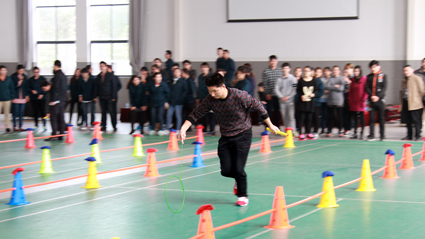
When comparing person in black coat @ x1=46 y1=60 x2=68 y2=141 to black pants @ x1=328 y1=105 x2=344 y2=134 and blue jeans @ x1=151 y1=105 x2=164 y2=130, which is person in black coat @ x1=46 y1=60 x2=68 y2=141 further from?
black pants @ x1=328 y1=105 x2=344 y2=134

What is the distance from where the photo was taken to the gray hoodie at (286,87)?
1363 centimetres

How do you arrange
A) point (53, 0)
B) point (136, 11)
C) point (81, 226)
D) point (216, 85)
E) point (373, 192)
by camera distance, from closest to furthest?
point (81, 226)
point (216, 85)
point (373, 192)
point (136, 11)
point (53, 0)

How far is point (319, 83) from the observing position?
13859 millimetres

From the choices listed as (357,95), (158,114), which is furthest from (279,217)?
(158,114)

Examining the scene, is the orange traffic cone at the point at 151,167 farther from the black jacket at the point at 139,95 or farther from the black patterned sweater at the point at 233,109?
the black jacket at the point at 139,95

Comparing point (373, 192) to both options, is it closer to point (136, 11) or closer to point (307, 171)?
point (307, 171)

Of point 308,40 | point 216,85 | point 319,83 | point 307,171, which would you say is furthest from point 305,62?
point 216,85

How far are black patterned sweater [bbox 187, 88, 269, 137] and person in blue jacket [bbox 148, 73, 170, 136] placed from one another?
337 inches

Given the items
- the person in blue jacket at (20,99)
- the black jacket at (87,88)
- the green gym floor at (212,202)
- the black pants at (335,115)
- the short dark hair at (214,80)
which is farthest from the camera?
the black jacket at (87,88)

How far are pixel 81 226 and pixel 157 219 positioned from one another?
2.89ft

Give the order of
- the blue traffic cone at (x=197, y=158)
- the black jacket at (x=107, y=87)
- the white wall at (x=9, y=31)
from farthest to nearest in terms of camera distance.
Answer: the white wall at (x=9, y=31) → the black jacket at (x=107, y=87) → the blue traffic cone at (x=197, y=158)

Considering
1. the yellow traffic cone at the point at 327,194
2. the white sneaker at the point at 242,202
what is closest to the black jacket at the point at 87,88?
the white sneaker at the point at 242,202

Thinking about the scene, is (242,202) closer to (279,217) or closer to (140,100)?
(279,217)

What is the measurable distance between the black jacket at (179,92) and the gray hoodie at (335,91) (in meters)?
4.24
